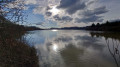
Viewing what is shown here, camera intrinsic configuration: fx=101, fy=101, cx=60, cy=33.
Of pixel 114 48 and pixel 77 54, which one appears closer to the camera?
pixel 77 54

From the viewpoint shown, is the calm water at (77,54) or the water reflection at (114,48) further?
the calm water at (77,54)

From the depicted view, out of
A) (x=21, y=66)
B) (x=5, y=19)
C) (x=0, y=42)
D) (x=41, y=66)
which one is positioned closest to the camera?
(x=5, y=19)

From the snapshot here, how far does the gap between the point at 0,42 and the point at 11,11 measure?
103cm

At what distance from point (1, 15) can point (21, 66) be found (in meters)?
2.77

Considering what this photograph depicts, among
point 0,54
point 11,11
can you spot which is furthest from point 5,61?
point 11,11

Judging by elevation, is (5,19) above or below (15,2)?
below

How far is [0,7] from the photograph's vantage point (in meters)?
2.76

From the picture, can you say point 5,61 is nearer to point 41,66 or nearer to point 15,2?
point 15,2

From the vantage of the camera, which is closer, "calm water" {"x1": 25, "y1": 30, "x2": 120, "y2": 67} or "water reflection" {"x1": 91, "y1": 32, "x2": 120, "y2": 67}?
"water reflection" {"x1": 91, "y1": 32, "x2": 120, "y2": 67}

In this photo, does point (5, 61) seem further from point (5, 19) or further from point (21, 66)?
point (21, 66)

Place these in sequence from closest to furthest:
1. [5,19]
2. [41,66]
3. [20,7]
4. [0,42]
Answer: [5,19], [0,42], [20,7], [41,66]

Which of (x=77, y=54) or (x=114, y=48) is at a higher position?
(x=114, y=48)

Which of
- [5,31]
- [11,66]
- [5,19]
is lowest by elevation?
[11,66]

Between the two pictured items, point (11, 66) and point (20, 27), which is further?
point (20, 27)
